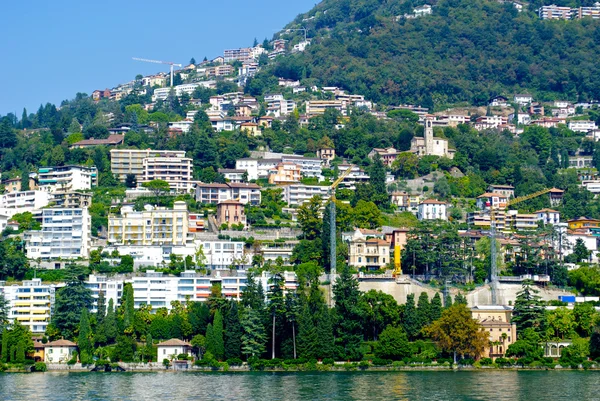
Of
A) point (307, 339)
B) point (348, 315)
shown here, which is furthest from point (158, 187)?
point (307, 339)

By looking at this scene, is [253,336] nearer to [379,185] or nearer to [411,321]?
[411,321]

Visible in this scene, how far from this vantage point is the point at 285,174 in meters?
104

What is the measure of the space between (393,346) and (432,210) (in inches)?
1139

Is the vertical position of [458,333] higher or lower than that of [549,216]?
lower

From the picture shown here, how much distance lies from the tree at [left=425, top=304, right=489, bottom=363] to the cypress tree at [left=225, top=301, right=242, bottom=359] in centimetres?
1118

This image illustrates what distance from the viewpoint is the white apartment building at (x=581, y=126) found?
12900 cm

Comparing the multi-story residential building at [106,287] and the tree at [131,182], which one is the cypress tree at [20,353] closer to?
the multi-story residential building at [106,287]

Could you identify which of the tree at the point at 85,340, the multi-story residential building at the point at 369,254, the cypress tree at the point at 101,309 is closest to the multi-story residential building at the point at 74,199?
the cypress tree at the point at 101,309

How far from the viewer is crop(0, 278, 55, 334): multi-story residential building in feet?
252

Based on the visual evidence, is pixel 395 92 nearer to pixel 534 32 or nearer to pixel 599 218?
pixel 534 32

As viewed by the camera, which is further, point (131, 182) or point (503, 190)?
point (503, 190)

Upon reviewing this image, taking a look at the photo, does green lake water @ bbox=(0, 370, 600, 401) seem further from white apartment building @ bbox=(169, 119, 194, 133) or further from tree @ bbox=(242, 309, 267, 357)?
white apartment building @ bbox=(169, 119, 194, 133)

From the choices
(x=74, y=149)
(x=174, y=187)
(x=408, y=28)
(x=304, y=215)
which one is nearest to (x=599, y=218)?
(x=304, y=215)

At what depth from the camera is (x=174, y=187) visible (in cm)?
10162
